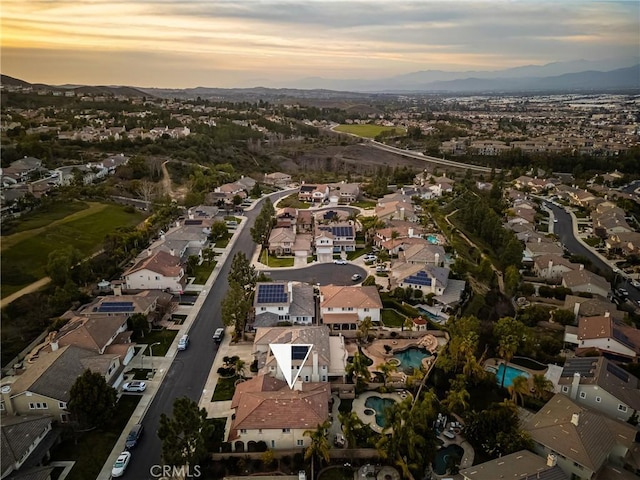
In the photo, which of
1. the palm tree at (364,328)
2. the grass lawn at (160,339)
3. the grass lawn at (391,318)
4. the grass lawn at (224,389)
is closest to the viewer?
the grass lawn at (224,389)

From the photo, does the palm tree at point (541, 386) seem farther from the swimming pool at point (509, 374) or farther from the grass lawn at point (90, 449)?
the grass lawn at point (90, 449)

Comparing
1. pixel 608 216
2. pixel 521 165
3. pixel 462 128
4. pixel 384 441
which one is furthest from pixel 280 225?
pixel 462 128

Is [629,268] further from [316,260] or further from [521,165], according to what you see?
[521,165]

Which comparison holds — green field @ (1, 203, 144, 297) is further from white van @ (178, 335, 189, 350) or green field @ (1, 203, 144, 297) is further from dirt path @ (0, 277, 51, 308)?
white van @ (178, 335, 189, 350)

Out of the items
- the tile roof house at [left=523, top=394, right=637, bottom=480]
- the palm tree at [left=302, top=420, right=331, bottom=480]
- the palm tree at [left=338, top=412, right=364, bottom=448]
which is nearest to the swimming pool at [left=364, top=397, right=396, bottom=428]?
the palm tree at [left=338, top=412, right=364, bottom=448]

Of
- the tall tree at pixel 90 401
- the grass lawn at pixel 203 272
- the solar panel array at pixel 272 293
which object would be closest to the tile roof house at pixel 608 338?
the solar panel array at pixel 272 293

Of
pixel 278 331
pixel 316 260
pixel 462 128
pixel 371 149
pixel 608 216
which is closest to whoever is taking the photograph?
pixel 278 331
